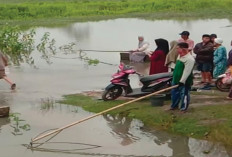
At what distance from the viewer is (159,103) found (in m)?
9.81

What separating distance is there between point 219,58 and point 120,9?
3203 centimetres

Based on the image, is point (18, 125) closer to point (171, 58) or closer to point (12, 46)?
point (171, 58)

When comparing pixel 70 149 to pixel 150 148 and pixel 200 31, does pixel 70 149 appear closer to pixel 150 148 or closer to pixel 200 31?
pixel 150 148

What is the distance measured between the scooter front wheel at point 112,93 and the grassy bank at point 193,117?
0.81 feet

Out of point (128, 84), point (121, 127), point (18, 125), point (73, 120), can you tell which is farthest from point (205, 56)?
point (18, 125)

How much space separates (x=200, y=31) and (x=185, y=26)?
3479 mm

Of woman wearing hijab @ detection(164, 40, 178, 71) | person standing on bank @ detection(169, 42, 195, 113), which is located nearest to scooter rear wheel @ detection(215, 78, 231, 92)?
woman wearing hijab @ detection(164, 40, 178, 71)

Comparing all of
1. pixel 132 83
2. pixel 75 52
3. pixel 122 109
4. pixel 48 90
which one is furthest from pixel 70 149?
pixel 75 52

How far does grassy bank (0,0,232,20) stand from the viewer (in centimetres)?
3850

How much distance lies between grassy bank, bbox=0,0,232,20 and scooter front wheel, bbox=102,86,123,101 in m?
27.6

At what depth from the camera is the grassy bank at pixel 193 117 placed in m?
8.26

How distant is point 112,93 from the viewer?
35.6ft

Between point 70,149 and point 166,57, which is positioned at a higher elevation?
point 166,57

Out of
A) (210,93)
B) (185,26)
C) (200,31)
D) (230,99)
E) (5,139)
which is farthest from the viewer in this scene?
(185,26)
